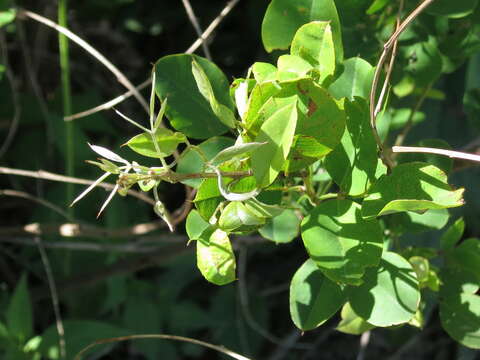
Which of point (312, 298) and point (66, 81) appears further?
point (66, 81)

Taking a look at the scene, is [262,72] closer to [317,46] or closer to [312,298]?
[317,46]

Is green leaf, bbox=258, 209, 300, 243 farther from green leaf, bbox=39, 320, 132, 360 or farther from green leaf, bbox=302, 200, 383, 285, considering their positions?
green leaf, bbox=39, 320, 132, 360

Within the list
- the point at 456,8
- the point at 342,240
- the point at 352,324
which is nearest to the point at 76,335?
the point at 352,324

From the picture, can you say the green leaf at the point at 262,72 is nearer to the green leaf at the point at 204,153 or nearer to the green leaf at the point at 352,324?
the green leaf at the point at 204,153

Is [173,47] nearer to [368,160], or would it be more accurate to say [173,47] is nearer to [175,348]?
[175,348]

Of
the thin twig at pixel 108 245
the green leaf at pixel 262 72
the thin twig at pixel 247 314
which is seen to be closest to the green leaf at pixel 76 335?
the thin twig at pixel 108 245

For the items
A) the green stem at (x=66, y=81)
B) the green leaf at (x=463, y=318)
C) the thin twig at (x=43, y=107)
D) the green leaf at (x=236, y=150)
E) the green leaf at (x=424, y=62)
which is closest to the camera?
the green leaf at (x=236, y=150)
